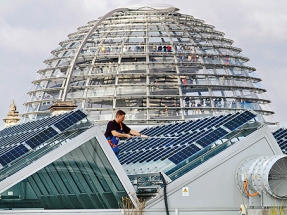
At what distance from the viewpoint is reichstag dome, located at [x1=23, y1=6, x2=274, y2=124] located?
64.9m

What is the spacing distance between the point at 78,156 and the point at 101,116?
4628 cm

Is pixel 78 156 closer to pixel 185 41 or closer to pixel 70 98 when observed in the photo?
pixel 70 98

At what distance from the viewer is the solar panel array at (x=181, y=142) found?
19344 mm

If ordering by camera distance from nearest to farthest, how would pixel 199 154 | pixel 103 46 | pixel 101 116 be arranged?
pixel 199 154 → pixel 101 116 → pixel 103 46

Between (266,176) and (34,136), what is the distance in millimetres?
4755

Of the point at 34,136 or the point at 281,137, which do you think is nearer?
the point at 34,136

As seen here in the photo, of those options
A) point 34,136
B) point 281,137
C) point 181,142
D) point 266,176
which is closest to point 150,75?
point 281,137

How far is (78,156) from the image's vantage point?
18000 mm

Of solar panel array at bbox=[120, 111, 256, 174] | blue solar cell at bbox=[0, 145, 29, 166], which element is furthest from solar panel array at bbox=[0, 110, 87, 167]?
solar panel array at bbox=[120, 111, 256, 174]

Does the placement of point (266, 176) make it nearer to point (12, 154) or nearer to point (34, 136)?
point (34, 136)

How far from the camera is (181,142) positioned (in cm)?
2023

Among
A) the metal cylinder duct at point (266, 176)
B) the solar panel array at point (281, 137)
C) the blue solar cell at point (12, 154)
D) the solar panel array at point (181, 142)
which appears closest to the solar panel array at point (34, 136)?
the blue solar cell at point (12, 154)

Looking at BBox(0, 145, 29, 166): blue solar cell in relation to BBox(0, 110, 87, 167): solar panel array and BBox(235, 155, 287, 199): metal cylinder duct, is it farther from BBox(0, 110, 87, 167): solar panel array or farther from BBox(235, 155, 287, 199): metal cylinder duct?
BBox(235, 155, 287, 199): metal cylinder duct

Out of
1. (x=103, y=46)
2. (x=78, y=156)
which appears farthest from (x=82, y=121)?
(x=103, y=46)
